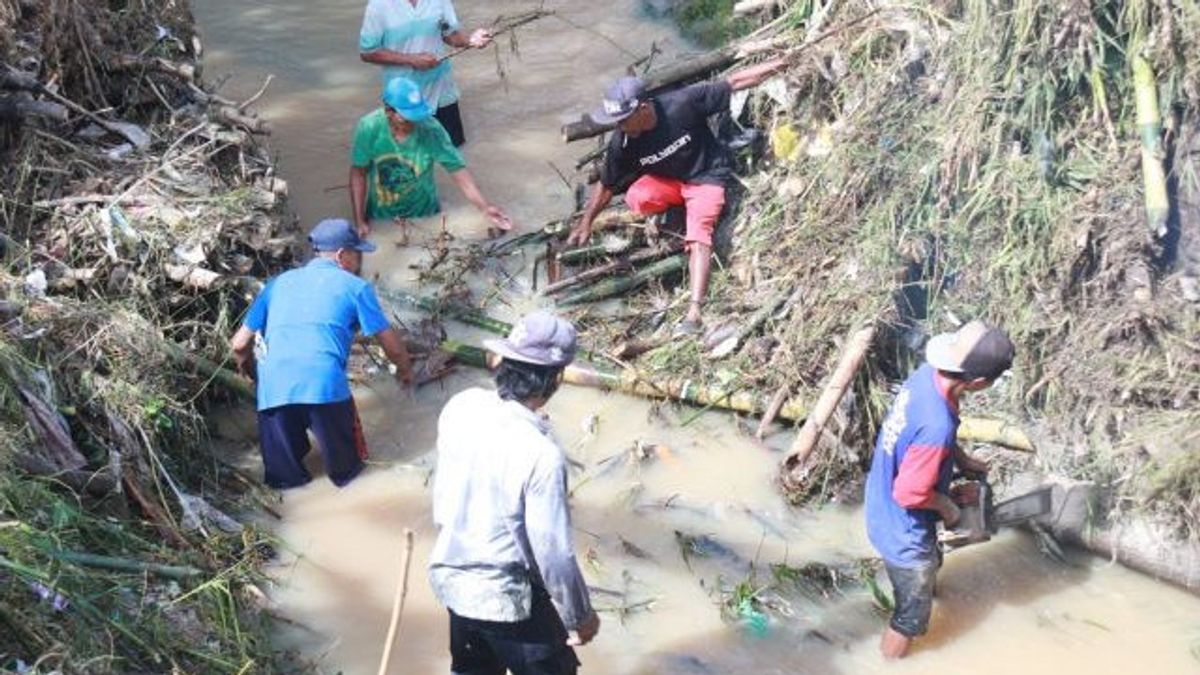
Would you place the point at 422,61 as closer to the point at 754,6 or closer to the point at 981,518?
the point at 754,6

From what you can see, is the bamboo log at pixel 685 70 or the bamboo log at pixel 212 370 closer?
the bamboo log at pixel 212 370

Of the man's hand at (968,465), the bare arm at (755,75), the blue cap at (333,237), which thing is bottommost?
the man's hand at (968,465)

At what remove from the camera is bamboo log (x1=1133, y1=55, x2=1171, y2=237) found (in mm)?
6543

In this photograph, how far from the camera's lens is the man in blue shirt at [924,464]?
5.21m

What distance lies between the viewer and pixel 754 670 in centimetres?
598

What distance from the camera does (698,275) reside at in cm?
785

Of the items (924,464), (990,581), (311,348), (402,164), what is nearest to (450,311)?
(402,164)

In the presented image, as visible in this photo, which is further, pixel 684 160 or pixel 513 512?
pixel 684 160

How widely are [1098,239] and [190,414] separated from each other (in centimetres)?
422

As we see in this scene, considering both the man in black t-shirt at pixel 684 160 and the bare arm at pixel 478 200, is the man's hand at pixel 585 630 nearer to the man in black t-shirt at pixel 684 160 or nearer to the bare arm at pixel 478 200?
the man in black t-shirt at pixel 684 160

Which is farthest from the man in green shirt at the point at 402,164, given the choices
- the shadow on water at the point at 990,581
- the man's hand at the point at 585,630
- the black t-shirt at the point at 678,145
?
the man's hand at the point at 585,630

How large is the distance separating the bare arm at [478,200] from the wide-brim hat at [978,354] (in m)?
4.11

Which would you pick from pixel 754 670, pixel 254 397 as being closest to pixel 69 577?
pixel 254 397

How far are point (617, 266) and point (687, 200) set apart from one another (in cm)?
54
